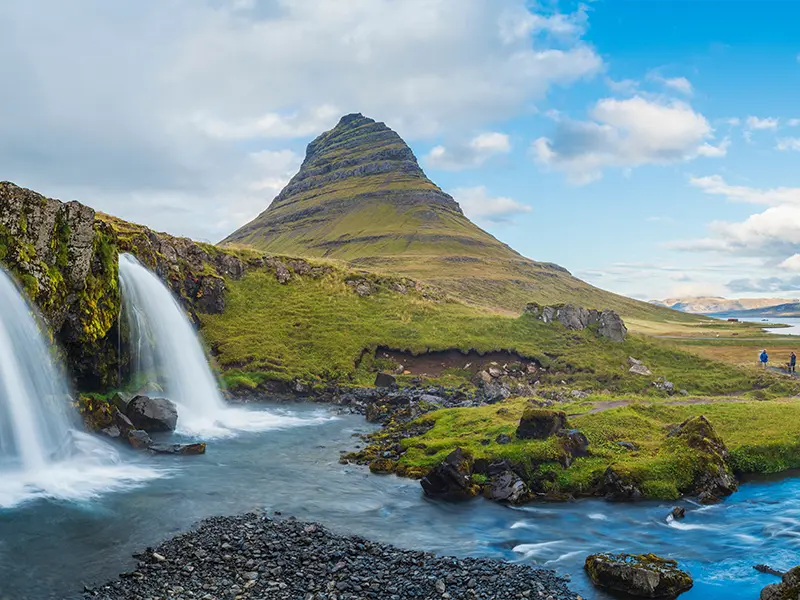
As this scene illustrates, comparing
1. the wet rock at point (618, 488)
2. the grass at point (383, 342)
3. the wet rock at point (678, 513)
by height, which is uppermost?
the grass at point (383, 342)

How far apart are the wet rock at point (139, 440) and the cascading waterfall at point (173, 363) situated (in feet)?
20.8

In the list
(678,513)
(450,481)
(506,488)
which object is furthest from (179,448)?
(678,513)

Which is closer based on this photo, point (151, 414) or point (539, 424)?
point (539, 424)

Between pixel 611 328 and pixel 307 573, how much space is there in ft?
207

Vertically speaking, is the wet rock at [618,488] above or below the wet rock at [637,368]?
below

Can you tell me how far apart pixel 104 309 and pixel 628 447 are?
37685 mm

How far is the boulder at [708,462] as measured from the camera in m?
28.2

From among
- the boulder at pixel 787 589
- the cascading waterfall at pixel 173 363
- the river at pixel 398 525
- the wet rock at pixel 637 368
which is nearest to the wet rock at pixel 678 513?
the river at pixel 398 525

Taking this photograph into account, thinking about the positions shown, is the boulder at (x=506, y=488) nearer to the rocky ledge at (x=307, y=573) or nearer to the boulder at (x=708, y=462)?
the rocky ledge at (x=307, y=573)

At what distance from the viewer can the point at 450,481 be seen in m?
29.0

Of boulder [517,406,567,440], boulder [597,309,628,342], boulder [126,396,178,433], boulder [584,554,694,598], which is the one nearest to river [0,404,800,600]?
boulder [584,554,694,598]

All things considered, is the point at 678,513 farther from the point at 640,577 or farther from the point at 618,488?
the point at 640,577

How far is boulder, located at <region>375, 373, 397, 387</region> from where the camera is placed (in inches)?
2349

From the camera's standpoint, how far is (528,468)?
98.9ft
